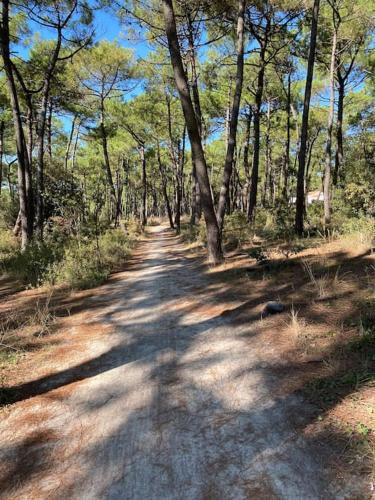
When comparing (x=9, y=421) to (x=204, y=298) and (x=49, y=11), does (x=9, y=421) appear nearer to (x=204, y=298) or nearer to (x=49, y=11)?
(x=204, y=298)

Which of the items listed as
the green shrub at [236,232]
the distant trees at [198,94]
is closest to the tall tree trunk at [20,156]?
A: the distant trees at [198,94]

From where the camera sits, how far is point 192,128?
8.95 metres

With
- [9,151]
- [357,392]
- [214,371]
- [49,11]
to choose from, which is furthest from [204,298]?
[9,151]

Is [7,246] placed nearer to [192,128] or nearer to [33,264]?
[33,264]

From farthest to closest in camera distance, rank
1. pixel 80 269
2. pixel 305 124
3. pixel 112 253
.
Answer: pixel 112 253 → pixel 305 124 → pixel 80 269

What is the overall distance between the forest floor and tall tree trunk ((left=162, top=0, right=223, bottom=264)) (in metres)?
3.21

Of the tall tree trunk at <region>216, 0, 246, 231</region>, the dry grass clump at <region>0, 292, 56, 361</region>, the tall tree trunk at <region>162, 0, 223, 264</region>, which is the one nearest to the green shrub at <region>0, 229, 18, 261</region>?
the dry grass clump at <region>0, 292, 56, 361</region>

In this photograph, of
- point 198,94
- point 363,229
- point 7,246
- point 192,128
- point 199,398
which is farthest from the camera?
point 198,94

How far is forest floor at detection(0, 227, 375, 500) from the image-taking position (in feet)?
7.32

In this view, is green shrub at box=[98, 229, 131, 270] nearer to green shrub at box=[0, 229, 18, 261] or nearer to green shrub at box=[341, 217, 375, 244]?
green shrub at box=[0, 229, 18, 261]

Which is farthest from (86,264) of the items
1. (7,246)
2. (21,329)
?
(7,246)

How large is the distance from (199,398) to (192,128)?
23.6 ft

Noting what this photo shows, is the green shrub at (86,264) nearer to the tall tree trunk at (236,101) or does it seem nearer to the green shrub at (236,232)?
the tall tree trunk at (236,101)

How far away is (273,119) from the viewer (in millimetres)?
24781
